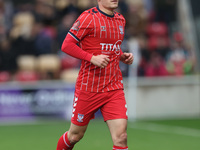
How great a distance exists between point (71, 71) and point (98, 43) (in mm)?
8449

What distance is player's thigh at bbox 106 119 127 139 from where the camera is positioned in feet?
18.3

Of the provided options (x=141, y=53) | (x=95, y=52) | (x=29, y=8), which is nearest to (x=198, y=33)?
(x=141, y=53)

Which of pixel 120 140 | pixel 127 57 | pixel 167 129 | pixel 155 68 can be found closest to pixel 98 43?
pixel 127 57

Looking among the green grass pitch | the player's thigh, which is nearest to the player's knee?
the player's thigh

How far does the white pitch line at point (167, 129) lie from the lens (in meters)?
10.7

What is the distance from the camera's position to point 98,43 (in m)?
5.78

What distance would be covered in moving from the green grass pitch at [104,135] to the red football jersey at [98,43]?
2679mm

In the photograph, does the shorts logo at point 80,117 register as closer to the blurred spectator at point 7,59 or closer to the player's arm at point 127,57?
the player's arm at point 127,57

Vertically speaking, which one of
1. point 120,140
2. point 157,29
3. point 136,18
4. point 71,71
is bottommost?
point 120,140

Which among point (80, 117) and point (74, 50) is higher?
point (74, 50)

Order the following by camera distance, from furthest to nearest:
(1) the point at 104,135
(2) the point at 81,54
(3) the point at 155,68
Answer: (3) the point at 155,68 → (1) the point at 104,135 → (2) the point at 81,54

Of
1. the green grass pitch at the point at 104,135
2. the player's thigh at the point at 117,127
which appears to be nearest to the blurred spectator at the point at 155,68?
the green grass pitch at the point at 104,135

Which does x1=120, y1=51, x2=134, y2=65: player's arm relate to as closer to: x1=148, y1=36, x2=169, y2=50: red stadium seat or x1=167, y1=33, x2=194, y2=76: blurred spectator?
x1=167, y1=33, x2=194, y2=76: blurred spectator

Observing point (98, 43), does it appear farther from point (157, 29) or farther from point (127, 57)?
point (157, 29)
